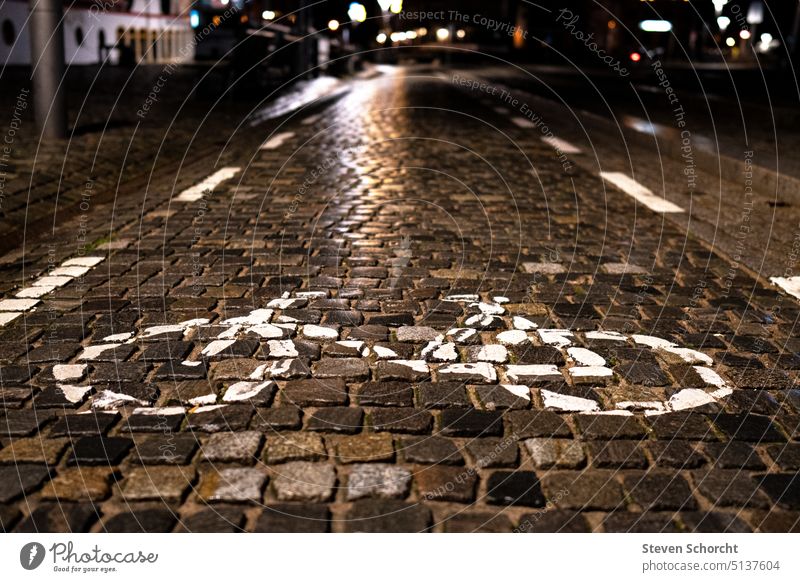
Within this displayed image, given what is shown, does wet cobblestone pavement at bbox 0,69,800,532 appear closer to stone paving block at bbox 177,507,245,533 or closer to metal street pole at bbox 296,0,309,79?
stone paving block at bbox 177,507,245,533

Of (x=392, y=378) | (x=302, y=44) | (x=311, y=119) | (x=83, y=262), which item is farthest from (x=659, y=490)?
(x=302, y=44)

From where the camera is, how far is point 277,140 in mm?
12836

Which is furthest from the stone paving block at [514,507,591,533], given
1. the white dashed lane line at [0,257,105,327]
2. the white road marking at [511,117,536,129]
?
the white road marking at [511,117,536,129]

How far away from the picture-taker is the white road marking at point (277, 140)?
12.1 metres

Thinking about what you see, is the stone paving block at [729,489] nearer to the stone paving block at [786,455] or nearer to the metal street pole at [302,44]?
the stone paving block at [786,455]

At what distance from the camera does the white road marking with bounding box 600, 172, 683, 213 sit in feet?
26.8

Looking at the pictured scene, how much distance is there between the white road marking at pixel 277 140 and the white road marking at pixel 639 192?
463 centimetres

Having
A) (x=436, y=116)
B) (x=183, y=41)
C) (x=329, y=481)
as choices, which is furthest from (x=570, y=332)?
(x=183, y=41)

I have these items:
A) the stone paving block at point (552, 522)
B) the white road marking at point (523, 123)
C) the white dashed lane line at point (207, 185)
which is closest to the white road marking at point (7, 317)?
the stone paving block at point (552, 522)

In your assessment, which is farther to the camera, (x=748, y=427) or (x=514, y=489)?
(x=748, y=427)

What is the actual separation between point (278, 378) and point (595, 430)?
1370 millimetres

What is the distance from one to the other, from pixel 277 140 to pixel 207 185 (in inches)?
162

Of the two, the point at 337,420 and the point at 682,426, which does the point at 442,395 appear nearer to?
the point at 337,420

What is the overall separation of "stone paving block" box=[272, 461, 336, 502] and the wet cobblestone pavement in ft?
0.03
